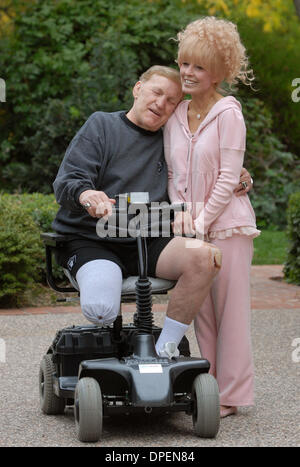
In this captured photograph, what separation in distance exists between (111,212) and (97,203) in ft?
0.22

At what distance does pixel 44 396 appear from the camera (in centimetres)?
407

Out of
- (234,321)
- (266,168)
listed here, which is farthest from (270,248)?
(234,321)

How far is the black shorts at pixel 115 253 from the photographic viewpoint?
12.6 ft

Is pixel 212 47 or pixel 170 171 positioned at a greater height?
pixel 212 47

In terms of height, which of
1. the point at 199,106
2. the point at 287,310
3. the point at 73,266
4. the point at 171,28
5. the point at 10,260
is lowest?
the point at 287,310

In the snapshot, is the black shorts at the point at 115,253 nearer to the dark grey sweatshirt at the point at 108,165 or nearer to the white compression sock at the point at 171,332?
the dark grey sweatshirt at the point at 108,165

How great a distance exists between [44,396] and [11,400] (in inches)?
14.1

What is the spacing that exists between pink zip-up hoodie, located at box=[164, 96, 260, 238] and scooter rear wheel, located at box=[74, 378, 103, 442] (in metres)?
0.83

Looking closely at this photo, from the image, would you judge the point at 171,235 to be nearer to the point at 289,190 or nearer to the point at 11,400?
the point at 11,400

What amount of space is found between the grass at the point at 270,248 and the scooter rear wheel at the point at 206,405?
21.1 ft

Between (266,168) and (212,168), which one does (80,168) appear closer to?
(212,168)

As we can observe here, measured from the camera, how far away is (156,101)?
13.0 ft

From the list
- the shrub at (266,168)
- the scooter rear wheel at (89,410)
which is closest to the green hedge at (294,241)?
the shrub at (266,168)
